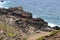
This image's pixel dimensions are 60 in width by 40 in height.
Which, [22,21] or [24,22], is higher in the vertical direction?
[22,21]

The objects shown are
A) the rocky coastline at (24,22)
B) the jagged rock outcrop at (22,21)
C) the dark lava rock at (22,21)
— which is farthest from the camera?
the dark lava rock at (22,21)

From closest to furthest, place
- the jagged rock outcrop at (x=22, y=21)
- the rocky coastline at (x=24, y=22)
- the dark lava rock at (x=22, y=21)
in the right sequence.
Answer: the rocky coastline at (x=24, y=22), the jagged rock outcrop at (x=22, y=21), the dark lava rock at (x=22, y=21)

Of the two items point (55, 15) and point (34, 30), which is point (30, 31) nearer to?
point (34, 30)

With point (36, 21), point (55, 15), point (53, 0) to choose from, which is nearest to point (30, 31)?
point (36, 21)

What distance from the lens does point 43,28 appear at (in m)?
40.2

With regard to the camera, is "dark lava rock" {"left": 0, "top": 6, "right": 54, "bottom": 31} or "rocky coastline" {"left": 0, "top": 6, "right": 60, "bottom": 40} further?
"dark lava rock" {"left": 0, "top": 6, "right": 54, "bottom": 31}

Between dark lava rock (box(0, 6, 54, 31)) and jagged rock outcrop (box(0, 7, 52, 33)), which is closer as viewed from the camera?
jagged rock outcrop (box(0, 7, 52, 33))

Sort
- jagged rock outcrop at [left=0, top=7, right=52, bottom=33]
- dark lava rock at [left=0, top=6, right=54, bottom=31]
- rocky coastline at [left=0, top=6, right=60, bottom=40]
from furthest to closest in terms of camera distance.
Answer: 1. dark lava rock at [left=0, top=6, right=54, bottom=31]
2. jagged rock outcrop at [left=0, top=7, right=52, bottom=33]
3. rocky coastline at [left=0, top=6, right=60, bottom=40]

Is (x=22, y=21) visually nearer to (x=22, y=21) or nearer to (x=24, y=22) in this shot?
(x=22, y=21)

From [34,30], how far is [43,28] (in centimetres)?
342

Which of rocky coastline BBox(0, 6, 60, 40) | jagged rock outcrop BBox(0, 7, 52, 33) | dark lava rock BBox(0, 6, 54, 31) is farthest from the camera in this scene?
dark lava rock BBox(0, 6, 54, 31)

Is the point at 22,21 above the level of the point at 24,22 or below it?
above

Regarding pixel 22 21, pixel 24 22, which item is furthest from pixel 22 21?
pixel 24 22

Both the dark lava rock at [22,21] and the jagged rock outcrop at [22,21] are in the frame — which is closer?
the jagged rock outcrop at [22,21]
